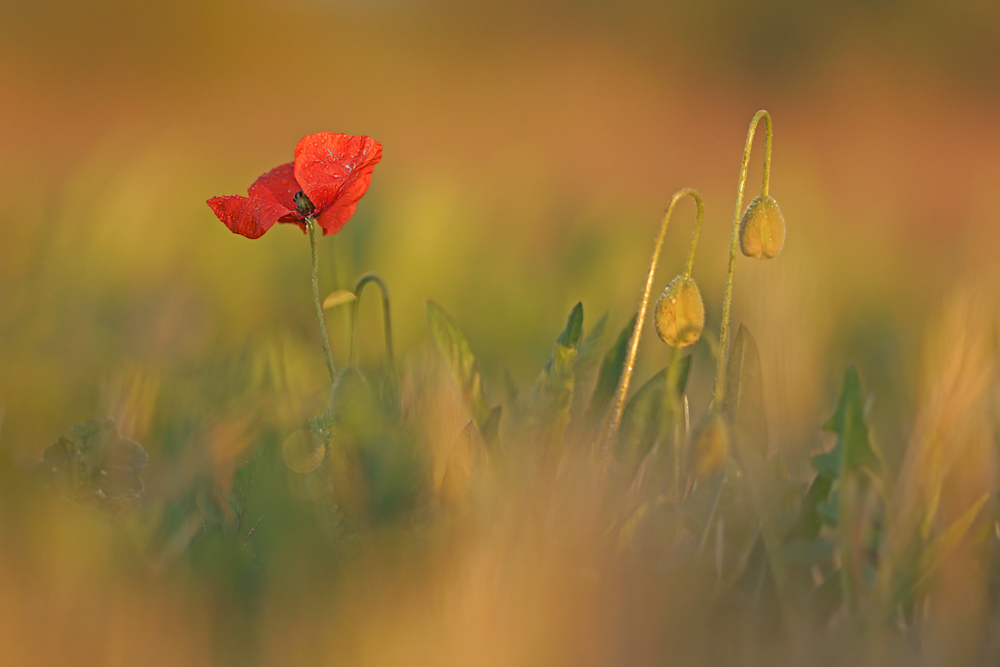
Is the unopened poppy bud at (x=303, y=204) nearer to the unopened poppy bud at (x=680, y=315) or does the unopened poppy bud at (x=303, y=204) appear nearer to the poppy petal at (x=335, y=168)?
the poppy petal at (x=335, y=168)

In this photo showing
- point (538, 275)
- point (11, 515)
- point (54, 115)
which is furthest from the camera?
point (54, 115)

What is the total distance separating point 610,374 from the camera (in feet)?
0.97

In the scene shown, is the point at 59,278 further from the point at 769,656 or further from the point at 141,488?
the point at 769,656

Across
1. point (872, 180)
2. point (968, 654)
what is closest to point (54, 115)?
point (872, 180)

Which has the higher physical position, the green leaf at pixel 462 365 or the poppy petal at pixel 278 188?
the poppy petal at pixel 278 188

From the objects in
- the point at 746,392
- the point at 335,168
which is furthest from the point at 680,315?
the point at 335,168

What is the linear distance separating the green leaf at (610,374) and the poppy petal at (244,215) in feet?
0.42

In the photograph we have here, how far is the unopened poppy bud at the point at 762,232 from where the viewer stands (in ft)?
0.84

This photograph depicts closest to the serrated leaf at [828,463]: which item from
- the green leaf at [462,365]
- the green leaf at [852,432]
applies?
the green leaf at [852,432]

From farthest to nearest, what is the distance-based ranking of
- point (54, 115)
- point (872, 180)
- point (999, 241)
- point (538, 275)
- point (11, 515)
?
1. point (54, 115)
2. point (872, 180)
3. point (538, 275)
4. point (999, 241)
5. point (11, 515)

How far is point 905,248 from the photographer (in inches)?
18.8

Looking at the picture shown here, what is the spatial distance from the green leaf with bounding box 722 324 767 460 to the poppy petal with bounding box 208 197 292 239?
0.16 meters

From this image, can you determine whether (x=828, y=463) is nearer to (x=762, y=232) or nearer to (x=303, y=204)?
(x=762, y=232)

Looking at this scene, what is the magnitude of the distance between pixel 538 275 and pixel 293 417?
220mm
